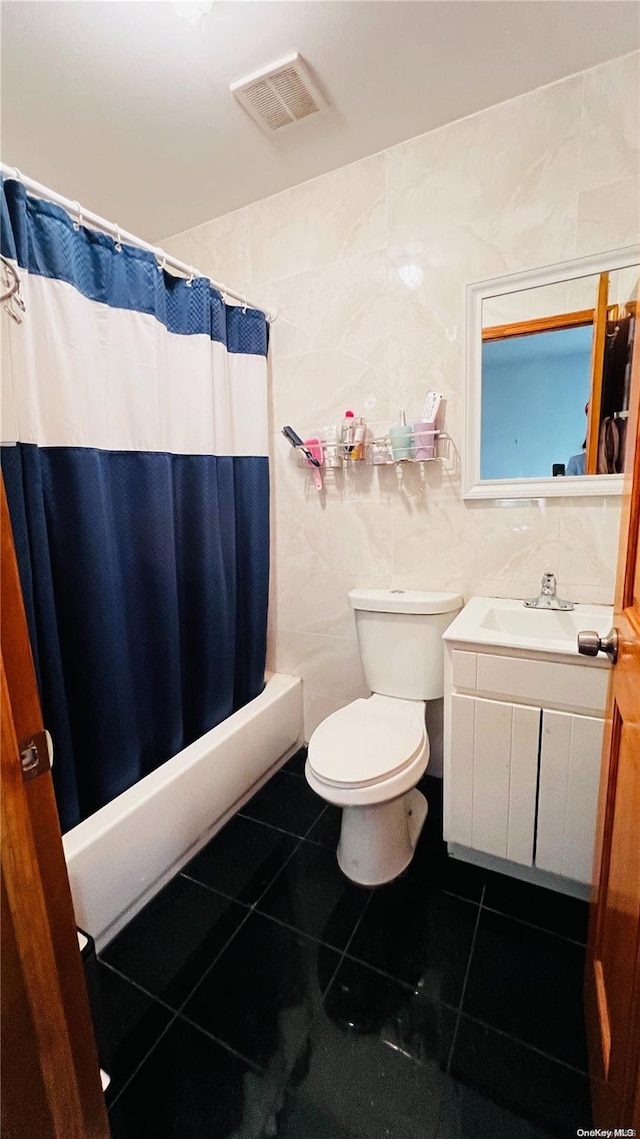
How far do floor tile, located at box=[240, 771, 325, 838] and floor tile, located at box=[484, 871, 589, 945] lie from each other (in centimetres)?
61

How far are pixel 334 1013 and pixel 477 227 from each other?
213 cm

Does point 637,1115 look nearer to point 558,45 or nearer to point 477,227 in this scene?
point 477,227

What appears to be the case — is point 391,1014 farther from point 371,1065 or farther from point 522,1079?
point 522,1079

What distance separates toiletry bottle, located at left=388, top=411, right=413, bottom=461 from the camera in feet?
5.01

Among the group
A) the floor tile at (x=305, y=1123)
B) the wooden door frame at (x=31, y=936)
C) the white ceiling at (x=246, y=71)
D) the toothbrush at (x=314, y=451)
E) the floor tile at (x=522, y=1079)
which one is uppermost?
the white ceiling at (x=246, y=71)

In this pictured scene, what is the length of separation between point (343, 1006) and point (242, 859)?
0.51 metres

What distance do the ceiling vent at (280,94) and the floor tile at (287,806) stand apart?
2.17 m

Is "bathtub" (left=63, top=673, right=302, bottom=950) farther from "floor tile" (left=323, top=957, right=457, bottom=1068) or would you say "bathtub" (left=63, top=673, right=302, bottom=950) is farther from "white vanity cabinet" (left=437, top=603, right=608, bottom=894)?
"white vanity cabinet" (left=437, top=603, right=608, bottom=894)

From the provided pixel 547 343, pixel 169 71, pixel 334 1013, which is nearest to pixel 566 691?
pixel 334 1013

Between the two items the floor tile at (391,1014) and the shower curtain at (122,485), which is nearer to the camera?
the floor tile at (391,1014)

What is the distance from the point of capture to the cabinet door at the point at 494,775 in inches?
47.4

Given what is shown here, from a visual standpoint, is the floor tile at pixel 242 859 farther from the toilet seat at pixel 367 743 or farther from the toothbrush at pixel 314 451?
the toothbrush at pixel 314 451

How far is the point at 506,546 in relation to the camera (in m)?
1.49

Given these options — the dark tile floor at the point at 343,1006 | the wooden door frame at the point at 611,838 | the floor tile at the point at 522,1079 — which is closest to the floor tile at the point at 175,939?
the dark tile floor at the point at 343,1006
